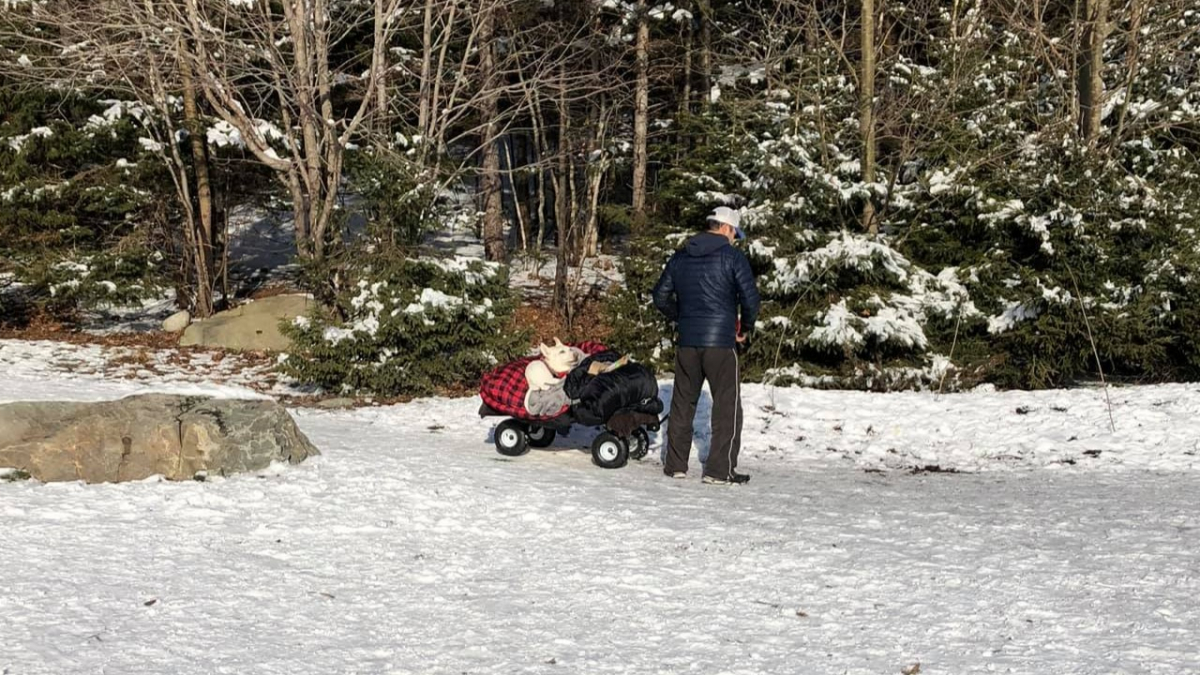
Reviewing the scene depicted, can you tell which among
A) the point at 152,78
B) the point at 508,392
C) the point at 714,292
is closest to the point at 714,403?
the point at 714,292

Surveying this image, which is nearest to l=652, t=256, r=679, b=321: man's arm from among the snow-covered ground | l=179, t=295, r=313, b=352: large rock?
the snow-covered ground

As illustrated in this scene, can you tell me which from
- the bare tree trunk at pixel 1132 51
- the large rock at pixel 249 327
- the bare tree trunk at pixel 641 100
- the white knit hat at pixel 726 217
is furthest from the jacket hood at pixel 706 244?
the bare tree trunk at pixel 641 100

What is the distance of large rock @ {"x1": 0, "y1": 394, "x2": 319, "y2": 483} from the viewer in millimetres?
7488

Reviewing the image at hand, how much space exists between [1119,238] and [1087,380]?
6.72 feet

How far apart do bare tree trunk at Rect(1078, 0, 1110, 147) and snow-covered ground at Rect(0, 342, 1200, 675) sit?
6540 millimetres

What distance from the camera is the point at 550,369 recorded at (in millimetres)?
9141

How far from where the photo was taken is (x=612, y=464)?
8.97m

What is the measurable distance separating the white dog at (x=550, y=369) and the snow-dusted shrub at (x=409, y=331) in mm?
3793

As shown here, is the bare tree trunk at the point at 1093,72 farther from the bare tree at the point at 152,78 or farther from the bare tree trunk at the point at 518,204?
the bare tree trunk at the point at 518,204

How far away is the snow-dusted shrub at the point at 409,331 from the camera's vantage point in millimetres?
12719

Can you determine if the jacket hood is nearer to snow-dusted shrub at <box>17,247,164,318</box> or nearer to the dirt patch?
the dirt patch

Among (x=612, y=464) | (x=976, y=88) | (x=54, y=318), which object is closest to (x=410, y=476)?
(x=612, y=464)

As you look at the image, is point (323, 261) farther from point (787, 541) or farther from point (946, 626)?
point (946, 626)

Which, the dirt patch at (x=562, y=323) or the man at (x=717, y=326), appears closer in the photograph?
the man at (x=717, y=326)
